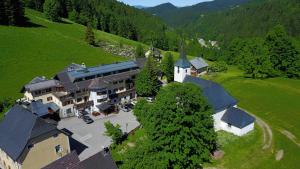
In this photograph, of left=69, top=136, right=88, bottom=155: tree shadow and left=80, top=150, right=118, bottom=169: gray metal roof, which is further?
left=69, top=136, right=88, bottom=155: tree shadow

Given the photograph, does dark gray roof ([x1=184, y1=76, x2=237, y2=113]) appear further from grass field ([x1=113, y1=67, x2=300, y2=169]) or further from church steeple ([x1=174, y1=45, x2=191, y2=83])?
church steeple ([x1=174, y1=45, x2=191, y2=83])

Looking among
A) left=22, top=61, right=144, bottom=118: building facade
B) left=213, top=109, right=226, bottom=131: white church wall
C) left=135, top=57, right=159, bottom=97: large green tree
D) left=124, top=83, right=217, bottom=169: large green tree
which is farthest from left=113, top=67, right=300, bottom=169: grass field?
left=135, top=57, right=159, bottom=97: large green tree

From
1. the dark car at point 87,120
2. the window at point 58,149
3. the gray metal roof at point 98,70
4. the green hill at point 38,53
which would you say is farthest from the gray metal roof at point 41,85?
the window at point 58,149

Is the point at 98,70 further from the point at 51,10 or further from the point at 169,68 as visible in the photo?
the point at 51,10

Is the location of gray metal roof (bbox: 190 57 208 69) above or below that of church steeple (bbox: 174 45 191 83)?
below

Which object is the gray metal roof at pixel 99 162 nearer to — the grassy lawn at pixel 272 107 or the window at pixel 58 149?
the window at pixel 58 149

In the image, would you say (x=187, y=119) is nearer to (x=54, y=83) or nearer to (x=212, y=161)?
(x=212, y=161)
